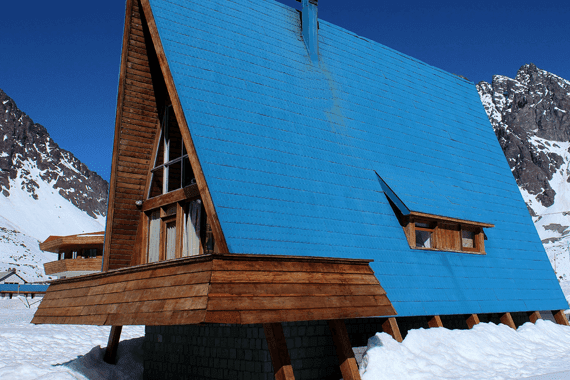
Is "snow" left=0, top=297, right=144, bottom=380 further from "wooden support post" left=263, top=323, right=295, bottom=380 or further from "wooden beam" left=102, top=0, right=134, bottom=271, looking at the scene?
"wooden support post" left=263, top=323, right=295, bottom=380

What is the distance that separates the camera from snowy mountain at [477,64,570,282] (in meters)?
149

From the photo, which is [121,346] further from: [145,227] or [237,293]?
[237,293]

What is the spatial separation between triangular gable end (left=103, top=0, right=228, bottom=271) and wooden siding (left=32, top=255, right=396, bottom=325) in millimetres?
3259

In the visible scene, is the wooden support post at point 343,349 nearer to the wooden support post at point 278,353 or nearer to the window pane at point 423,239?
the wooden support post at point 278,353

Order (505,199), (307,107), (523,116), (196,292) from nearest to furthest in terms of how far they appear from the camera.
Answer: (196,292), (307,107), (505,199), (523,116)

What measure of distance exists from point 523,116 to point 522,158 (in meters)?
33.8

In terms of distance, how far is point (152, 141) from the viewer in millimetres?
13523

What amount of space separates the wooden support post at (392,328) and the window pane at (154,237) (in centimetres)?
589

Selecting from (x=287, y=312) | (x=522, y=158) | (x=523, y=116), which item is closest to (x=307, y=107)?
(x=287, y=312)

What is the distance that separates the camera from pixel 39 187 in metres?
168

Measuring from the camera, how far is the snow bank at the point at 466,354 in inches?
394

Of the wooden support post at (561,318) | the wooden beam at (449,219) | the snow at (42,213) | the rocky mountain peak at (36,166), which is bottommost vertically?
the wooden support post at (561,318)

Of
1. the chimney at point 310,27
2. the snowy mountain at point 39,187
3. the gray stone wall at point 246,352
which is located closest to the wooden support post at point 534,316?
the gray stone wall at point 246,352

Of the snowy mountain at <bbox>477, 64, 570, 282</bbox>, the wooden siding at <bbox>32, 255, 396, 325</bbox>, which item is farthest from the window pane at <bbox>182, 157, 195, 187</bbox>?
the snowy mountain at <bbox>477, 64, 570, 282</bbox>
